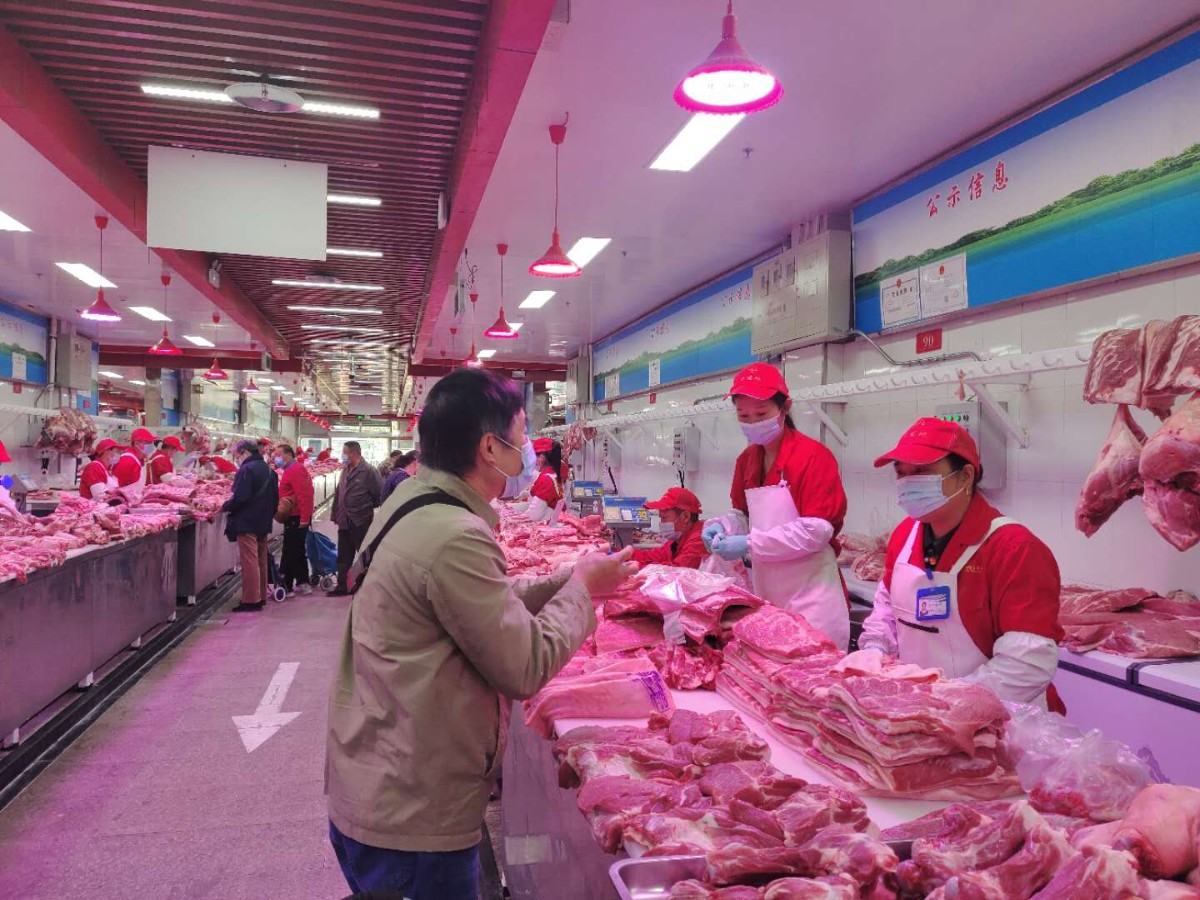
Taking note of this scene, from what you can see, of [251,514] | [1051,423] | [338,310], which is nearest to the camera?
[1051,423]

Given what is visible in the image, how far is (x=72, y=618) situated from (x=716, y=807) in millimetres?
5618

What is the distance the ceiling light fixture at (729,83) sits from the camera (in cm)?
282

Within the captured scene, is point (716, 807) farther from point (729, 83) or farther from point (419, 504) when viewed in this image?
point (729, 83)

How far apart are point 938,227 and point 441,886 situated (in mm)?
5248

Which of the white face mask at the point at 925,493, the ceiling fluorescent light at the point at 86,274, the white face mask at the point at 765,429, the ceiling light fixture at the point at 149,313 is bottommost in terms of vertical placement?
the white face mask at the point at 925,493

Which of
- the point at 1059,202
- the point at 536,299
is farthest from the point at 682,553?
the point at 536,299

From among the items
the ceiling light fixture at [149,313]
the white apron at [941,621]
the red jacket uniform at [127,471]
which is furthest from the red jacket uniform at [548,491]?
the ceiling light fixture at [149,313]

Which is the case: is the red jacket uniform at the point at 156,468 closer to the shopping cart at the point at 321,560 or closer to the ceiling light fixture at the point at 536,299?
the shopping cart at the point at 321,560

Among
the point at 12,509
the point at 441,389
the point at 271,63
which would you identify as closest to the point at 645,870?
the point at 441,389

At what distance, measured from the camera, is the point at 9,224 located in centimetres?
765

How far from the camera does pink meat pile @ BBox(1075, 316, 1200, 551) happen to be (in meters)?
3.04

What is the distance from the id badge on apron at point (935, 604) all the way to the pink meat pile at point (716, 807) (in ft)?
2.92

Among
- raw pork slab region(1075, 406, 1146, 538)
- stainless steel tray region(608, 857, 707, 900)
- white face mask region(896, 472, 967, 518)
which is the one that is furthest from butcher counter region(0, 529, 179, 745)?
raw pork slab region(1075, 406, 1146, 538)

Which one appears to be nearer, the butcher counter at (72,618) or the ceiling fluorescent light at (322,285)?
the butcher counter at (72,618)
